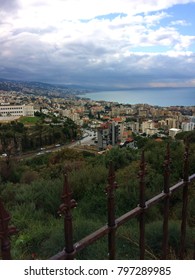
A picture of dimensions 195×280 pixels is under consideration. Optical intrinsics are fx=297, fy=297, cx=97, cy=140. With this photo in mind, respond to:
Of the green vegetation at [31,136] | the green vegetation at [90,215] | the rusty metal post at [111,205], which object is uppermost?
the rusty metal post at [111,205]

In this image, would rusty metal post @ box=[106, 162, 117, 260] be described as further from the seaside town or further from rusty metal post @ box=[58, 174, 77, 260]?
the seaside town

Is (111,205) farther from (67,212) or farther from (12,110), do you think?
(12,110)

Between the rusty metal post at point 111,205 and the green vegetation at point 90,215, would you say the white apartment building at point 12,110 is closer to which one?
the green vegetation at point 90,215

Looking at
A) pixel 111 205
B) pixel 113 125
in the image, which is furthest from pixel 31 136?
pixel 111 205

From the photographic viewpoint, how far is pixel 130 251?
135 inches

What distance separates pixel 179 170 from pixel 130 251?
4831mm

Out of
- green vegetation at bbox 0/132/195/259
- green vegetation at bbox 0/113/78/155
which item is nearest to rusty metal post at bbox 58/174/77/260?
green vegetation at bbox 0/132/195/259

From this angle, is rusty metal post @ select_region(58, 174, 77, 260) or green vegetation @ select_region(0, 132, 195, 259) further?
green vegetation @ select_region(0, 132, 195, 259)

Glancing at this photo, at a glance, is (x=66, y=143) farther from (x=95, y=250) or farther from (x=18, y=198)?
(x=95, y=250)

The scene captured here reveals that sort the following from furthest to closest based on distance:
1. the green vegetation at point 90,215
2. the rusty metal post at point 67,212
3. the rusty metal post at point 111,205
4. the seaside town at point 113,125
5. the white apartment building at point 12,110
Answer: the white apartment building at point 12,110
the seaside town at point 113,125
the green vegetation at point 90,215
the rusty metal post at point 111,205
the rusty metal post at point 67,212

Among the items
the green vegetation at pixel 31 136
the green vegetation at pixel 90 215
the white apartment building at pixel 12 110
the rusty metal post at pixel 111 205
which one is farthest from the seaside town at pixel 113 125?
the rusty metal post at pixel 111 205
